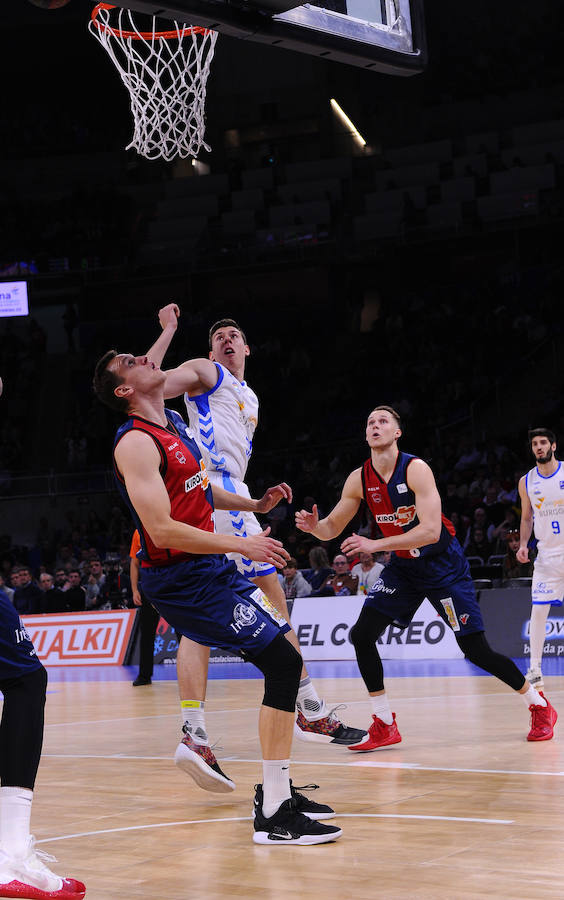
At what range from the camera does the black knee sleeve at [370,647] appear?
22.0 ft

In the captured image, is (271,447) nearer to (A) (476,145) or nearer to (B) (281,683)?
(A) (476,145)

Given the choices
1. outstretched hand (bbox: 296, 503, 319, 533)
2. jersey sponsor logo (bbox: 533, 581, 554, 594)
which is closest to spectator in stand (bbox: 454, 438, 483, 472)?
jersey sponsor logo (bbox: 533, 581, 554, 594)

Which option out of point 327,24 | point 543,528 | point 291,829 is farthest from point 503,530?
point 291,829

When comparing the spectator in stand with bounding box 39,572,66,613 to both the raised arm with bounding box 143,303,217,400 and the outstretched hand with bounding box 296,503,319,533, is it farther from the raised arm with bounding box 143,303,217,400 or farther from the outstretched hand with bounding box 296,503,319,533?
the outstretched hand with bounding box 296,503,319,533

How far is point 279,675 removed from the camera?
4.52 m

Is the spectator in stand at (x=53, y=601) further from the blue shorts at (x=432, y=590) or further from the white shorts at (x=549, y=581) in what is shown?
the blue shorts at (x=432, y=590)

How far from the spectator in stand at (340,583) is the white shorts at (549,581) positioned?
216 inches

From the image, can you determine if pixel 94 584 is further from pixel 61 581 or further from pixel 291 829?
pixel 291 829

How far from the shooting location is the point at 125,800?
549 cm

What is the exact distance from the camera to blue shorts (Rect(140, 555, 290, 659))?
456cm

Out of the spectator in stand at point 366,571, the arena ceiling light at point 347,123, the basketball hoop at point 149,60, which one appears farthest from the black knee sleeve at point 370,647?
the arena ceiling light at point 347,123

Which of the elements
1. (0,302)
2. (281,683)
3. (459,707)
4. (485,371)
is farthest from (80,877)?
(0,302)

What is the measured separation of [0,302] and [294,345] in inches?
292

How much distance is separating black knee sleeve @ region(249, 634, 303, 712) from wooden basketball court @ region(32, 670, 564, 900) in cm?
59
